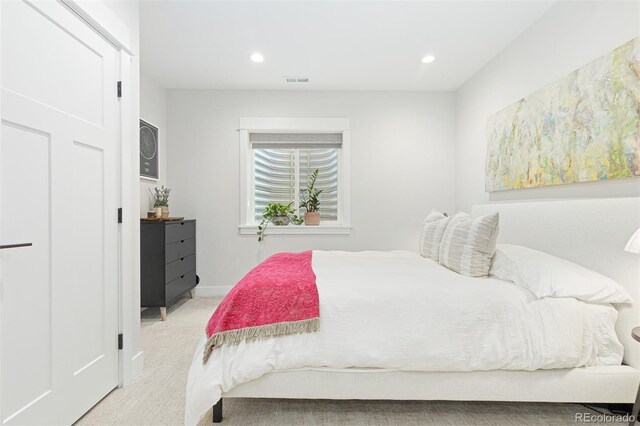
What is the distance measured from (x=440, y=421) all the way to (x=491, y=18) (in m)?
2.81

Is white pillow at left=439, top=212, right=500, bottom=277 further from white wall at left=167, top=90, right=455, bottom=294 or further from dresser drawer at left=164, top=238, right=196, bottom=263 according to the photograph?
dresser drawer at left=164, top=238, right=196, bottom=263

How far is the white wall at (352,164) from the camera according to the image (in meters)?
4.08

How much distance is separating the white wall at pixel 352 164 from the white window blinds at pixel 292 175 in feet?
1.01

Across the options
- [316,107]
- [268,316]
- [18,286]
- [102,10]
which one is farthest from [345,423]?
[316,107]

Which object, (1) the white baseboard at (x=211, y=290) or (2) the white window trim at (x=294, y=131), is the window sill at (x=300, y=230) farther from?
(1) the white baseboard at (x=211, y=290)

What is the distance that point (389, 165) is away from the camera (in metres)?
4.14

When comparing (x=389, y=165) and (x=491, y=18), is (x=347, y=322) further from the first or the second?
(x=389, y=165)

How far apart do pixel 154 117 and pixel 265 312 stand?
10.2 ft

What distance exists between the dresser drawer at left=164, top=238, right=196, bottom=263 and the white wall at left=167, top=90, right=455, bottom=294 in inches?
10.3

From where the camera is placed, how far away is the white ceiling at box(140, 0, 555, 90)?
2.47 metres

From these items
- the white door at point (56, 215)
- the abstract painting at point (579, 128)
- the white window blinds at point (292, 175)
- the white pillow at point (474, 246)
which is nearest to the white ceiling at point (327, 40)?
the abstract painting at point (579, 128)

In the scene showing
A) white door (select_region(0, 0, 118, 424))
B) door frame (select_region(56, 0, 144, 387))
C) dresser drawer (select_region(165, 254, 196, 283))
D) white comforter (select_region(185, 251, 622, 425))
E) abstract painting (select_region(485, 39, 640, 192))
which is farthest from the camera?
dresser drawer (select_region(165, 254, 196, 283))

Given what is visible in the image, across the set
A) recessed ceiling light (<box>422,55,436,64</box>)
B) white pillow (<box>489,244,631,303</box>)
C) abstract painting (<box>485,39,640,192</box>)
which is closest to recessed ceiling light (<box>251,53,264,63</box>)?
recessed ceiling light (<box>422,55,436,64</box>)

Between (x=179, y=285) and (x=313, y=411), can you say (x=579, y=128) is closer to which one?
(x=313, y=411)
